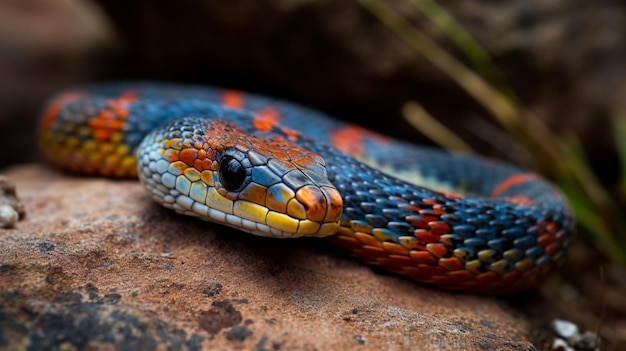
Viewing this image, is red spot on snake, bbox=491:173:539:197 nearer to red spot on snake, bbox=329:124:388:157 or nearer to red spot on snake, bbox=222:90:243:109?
red spot on snake, bbox=329:124:388:157

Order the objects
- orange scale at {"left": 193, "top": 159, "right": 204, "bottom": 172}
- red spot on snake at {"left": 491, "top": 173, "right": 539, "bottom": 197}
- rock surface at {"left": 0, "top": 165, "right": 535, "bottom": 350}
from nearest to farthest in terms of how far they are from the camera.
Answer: rock surface at {"left": 0, "top": 165, "right": 535, "bottom": 350}
orange scale at {"left": 193, "top": 159, "right": 204, "bottom": 172}
red spot on snake at {"left": 491, "top": 173, "right": 539, "bottom": 197}

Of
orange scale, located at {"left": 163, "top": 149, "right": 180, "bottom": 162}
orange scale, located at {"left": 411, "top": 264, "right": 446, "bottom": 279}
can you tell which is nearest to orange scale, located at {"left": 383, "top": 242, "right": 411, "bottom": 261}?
orange scale, located at {"left": 411, "top": 264, "right": 446, "bottom": 279}

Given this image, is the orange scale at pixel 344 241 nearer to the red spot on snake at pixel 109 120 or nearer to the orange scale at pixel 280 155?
the orange scale at pixel 280 155

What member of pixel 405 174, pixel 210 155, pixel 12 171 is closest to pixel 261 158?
pixel 210 155

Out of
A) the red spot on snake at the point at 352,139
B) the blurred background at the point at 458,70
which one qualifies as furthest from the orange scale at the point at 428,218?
the blurred background at the point at 458,70

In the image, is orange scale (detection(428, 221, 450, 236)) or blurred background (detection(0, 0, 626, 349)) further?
blurred background (detection(0, 0, 626, 349))

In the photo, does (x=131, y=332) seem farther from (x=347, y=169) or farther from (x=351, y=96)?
(x=351, y=96)

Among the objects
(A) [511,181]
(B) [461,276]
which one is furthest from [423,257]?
(A) [511,181]
